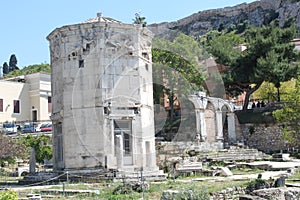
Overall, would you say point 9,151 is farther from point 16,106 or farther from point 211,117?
point 16,106

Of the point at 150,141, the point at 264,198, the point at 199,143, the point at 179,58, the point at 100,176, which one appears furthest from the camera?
the point at 179,58

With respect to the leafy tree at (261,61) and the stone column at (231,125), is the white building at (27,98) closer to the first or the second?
the leafy tree at (261,61)

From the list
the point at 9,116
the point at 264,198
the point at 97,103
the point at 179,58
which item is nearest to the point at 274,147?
the point at 179,58

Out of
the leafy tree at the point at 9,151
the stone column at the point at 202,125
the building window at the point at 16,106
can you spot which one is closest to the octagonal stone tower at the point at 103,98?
the leafy tree at the point at 9,151

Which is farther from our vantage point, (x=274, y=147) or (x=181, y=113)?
(x=181, y=113)

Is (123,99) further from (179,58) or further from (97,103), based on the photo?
(179,58)

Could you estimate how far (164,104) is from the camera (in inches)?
1626

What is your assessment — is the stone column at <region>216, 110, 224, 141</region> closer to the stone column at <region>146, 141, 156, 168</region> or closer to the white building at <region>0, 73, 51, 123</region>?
the stone column at <region>146, 141, 156, 168</region>

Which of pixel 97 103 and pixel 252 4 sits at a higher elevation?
pixel 252 4

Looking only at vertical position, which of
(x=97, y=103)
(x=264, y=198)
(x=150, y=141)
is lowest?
(x=264, y=198)

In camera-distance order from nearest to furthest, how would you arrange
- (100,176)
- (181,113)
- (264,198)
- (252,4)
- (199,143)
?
1. (264,198)
2. (100,176)
3. (199,143)
4. (181,113)
5. (252,4)

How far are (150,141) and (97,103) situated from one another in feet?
11.5

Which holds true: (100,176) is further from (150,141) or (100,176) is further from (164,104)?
(164,104)

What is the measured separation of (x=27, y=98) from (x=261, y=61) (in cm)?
2804
